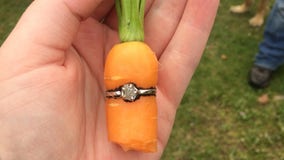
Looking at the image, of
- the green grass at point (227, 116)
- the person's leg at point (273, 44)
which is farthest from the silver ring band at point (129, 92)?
the person's leg at point (273, 44)

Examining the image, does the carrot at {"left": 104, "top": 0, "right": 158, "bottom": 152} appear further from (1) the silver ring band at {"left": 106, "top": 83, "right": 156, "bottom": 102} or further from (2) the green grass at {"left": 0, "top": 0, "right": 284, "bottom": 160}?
(2) the green grass at {"left": 0, "top": 0, "right": 284, "bottom": 160}

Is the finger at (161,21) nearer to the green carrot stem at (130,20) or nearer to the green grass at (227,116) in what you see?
the green carrot stem at (130,20)

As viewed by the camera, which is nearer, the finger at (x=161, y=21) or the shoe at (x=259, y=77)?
the finger at (x=161, y=21)

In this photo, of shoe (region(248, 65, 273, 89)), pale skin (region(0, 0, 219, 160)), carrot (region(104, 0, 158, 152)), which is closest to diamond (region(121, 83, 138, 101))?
carrot (region(104, 0, 158, 152))

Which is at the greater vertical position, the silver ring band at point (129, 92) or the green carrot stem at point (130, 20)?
A: the green carrot stem at point (130, 20)

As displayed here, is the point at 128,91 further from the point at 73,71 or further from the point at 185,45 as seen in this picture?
the point at 185,45

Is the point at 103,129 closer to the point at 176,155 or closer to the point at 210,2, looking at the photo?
the point at 210,2
